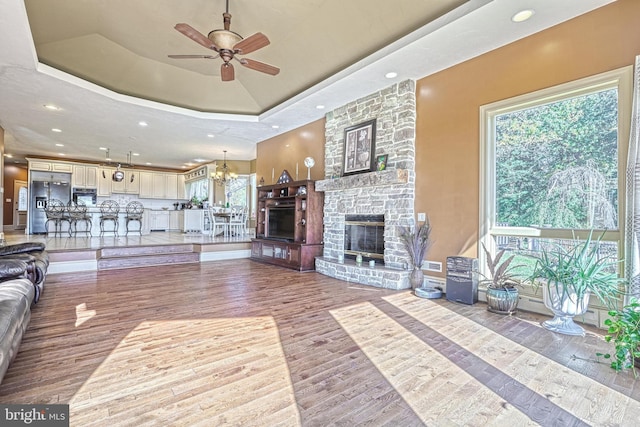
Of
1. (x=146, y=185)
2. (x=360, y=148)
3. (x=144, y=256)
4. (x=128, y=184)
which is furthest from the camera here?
(x=146, y=185)

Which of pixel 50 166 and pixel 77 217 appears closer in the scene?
pixel 77 217

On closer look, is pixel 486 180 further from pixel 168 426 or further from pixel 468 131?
pixel 168 426

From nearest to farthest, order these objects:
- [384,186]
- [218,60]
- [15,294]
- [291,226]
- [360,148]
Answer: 1. [15,294]
2. [384,186]
3. [218,60]
4. [360,148]
5. [291,226]

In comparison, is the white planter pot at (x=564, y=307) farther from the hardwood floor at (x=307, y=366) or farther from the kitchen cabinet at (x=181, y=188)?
the kitchen cabinet at (x=181, y=188)

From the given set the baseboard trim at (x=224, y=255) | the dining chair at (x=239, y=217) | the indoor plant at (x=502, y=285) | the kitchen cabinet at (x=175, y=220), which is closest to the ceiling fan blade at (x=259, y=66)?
the indoor plant at (x=502, y=285)

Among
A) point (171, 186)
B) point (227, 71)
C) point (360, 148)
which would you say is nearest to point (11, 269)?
point (227, 71)

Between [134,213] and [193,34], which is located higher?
[193,34]

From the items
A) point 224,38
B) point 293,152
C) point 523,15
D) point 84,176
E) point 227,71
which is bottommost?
point 84,176

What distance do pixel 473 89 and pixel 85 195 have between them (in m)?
13.1

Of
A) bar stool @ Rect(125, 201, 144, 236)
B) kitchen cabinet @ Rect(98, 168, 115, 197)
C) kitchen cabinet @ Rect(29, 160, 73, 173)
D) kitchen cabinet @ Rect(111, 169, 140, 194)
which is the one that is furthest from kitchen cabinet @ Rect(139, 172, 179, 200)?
bar stool @ Rect(125, 201, 144, 236)

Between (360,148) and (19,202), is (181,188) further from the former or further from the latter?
(360,148)

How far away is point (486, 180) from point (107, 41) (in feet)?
18.7

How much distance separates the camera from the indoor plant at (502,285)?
3213 mm

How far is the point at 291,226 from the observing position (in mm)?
6273
